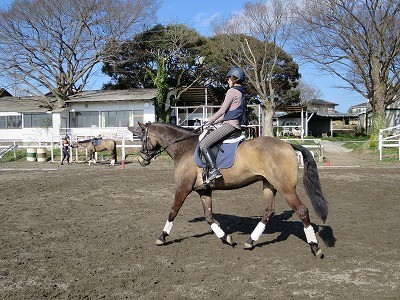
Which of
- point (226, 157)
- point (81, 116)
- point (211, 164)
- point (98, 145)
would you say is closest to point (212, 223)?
point (211, 164)

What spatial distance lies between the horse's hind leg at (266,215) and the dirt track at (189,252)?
0.17 m

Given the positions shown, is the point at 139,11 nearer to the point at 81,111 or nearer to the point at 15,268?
the point at 81,111

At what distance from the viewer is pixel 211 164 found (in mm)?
6281

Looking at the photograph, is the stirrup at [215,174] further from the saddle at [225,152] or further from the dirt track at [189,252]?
the dirt track at [189,252]

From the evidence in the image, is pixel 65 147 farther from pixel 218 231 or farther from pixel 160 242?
pixel 218 231

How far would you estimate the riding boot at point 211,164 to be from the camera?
6.23m

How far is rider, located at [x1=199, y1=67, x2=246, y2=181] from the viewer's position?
20.7 feet

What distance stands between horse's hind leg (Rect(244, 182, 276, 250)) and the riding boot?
0.93 m

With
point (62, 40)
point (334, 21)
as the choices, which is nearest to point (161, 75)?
point (62, 40)

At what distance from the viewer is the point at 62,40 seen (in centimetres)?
3800

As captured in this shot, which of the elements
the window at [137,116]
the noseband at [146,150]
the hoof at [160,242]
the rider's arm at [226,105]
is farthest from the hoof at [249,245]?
the window at [137,116]

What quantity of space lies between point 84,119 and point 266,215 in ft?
112

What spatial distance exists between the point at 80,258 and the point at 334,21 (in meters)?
30.5

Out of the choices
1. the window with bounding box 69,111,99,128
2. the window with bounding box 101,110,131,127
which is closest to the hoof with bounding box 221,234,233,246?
the window with bounding box 101,110,131,127
